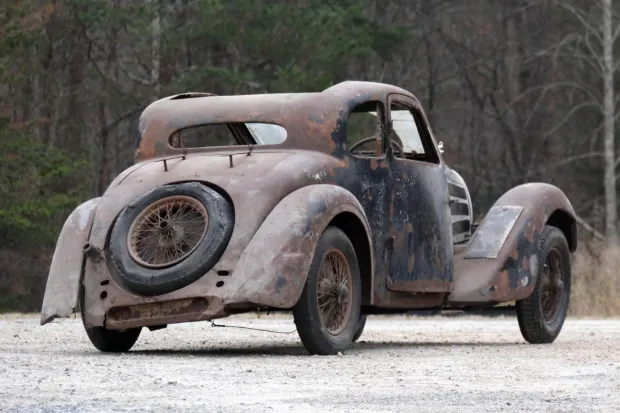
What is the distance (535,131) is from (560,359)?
36.9 m

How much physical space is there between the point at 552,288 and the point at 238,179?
4.11 meters

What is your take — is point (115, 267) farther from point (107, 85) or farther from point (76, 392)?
point (107, 85)

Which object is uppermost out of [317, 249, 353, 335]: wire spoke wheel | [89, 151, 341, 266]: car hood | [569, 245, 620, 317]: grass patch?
[89, 151, 341, 266]: car hood

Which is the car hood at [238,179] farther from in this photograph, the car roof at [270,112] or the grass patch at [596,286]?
the grass patch at [596,286]

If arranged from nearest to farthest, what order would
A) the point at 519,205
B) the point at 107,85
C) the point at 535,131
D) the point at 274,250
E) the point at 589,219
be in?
the point at 274,250
the point at 519,205
the point at 107,85
the point at 589,219
the point at 535,131

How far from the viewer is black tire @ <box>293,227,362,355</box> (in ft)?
33.8

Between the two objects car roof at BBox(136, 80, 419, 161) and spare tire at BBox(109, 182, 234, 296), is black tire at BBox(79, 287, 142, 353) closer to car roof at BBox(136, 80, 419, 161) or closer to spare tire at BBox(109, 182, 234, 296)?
spare tire at BBox(109, 182, 234, 296)

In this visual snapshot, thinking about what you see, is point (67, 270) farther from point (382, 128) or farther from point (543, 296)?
point (543, 296)

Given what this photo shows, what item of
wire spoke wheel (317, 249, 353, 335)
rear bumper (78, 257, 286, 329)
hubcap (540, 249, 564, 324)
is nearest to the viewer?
rear bumper (78, 257, 286, 329)

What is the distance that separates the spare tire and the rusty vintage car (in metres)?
0.01

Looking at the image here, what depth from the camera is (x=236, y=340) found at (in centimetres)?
1344

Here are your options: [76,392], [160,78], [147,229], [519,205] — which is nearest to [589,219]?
[160,78]


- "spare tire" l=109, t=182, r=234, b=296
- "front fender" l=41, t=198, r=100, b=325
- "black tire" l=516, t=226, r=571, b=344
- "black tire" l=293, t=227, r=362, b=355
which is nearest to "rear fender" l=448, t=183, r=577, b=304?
"black tire" l=516, t=226, r=571, b=344

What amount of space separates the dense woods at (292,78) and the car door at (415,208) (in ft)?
44.5
